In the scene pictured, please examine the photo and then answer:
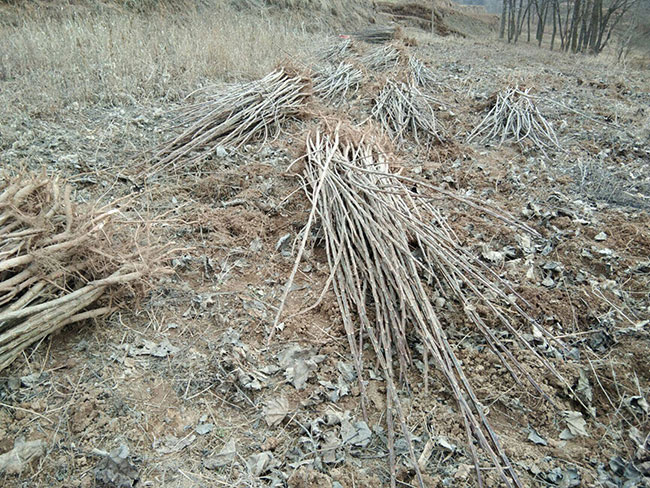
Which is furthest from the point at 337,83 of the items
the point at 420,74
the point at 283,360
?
the point at 283,360

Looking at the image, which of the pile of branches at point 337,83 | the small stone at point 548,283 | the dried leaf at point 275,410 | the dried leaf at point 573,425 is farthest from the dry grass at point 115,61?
the dried leaf at point 573,425

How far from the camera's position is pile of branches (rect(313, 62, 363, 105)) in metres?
5.21

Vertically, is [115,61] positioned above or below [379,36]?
below

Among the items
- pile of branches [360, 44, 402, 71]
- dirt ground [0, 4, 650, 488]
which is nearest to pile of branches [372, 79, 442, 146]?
dirt ground [0, 4, 650, 488]

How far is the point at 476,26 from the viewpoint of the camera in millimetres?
20547

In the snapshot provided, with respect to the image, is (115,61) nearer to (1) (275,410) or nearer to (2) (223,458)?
(1) (275,410)

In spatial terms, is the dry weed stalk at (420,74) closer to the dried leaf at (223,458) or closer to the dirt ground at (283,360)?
the dirt ground at (283,360)

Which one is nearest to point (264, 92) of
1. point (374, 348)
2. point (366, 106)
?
point (366, 106)

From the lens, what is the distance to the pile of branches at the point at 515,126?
4320 mm

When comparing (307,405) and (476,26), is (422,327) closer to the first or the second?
(307,405)

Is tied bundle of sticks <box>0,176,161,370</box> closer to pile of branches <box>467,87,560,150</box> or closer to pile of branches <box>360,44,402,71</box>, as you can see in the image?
pile of branches <box>467,87,560,150</box>

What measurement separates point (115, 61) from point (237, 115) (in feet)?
7.25

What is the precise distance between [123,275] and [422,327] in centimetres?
139

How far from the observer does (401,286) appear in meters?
1.96
